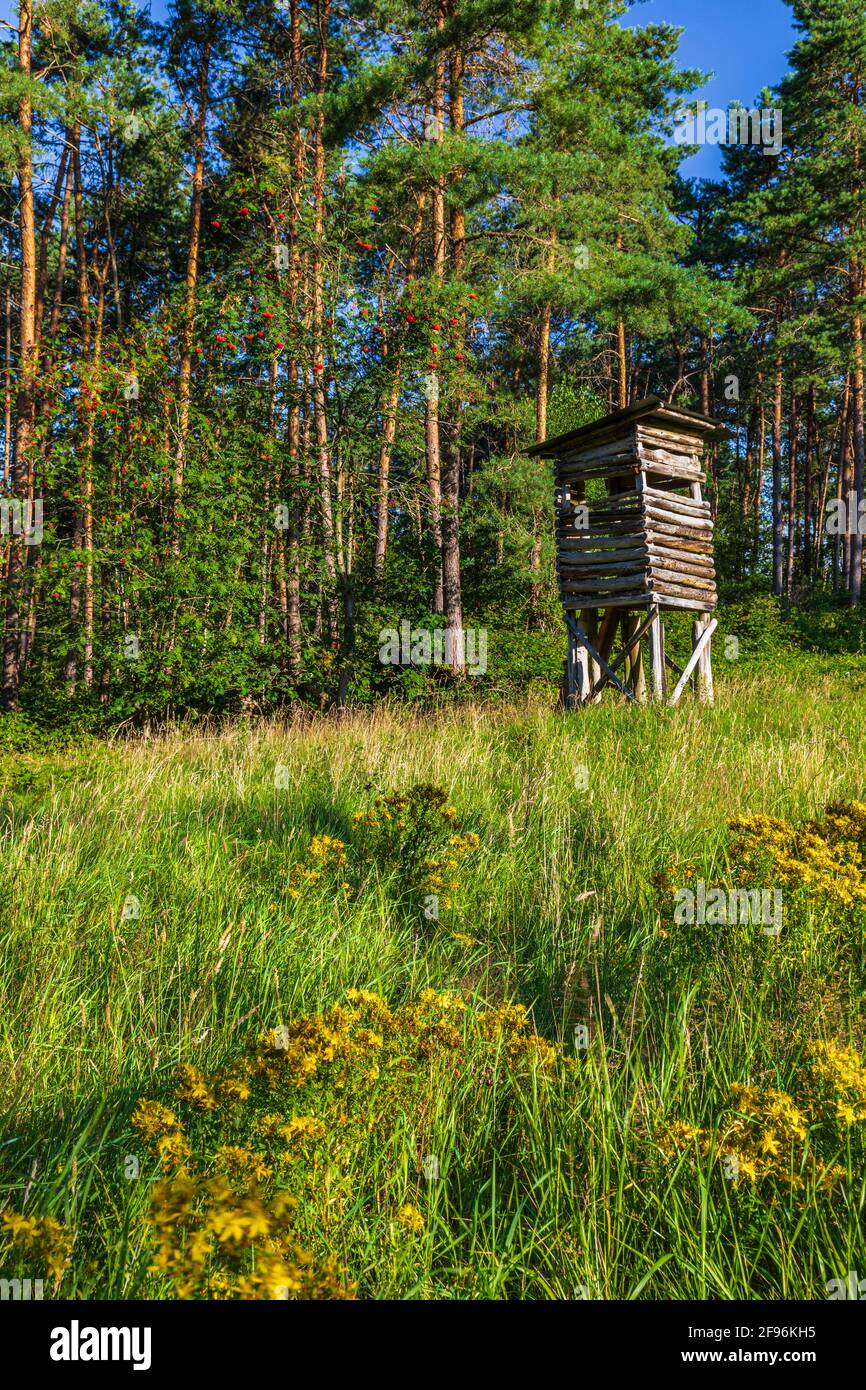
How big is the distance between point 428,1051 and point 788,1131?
0.83 metres

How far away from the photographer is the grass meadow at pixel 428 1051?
1.62m

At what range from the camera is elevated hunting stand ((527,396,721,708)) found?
10.5 metres

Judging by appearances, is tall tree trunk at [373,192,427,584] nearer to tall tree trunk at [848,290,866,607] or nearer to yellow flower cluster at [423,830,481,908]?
yellow flower cluster at [423,830,481,908]

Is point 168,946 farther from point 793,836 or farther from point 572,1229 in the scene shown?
point 793,836

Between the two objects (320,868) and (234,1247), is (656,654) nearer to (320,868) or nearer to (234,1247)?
(320,868)

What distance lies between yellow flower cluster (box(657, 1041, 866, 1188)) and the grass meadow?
1 cm

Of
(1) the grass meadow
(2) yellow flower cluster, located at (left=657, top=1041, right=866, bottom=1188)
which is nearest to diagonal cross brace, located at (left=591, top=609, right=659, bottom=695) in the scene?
(1) the grass meadow

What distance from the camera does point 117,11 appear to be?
18.7 m

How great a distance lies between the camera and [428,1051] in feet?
6.57

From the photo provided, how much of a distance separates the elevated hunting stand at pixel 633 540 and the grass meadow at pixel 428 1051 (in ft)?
19.0

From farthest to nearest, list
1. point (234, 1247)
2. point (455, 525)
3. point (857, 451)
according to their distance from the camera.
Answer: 1. point (857, 451)
2. point (455, 525)
3. point (234, 1247)

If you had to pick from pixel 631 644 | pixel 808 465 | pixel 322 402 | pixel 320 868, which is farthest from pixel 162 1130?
pixel 808 465
